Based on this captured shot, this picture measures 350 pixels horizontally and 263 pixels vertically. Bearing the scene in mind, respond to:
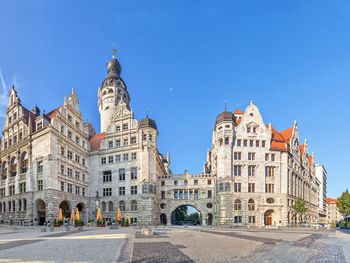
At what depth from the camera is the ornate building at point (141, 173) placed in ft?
171

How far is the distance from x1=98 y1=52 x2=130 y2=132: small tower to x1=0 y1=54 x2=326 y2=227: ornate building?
56.8 feet

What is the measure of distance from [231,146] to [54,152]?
31.7 m

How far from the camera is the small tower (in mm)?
77562

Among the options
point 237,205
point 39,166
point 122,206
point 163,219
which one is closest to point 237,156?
point 237,205

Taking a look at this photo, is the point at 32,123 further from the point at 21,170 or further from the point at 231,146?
the point at 231,146

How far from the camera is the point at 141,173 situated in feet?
181

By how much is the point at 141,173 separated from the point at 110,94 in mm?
31291

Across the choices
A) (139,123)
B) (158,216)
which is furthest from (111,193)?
(139,123)

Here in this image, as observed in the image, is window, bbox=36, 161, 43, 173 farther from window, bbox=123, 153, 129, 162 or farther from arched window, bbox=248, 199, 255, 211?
arched window, bbox=248, 199, 255, 211

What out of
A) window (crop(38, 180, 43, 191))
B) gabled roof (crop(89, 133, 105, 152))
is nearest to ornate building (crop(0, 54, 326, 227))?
gabled roof (crop(89, 133, 105, 152))

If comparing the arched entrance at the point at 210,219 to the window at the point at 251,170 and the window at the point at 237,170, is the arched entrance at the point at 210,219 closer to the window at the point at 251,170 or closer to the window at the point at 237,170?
the window at the point at 237,170

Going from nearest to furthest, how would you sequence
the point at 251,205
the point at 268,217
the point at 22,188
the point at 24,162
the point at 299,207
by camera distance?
1. the point at 22,188
2. the point at 24,162
3. the point at 251,205
4. the point at 268,217
5. the point at 299,207

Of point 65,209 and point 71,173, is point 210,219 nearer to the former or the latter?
point 65,209

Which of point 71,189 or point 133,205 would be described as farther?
point 133,205
